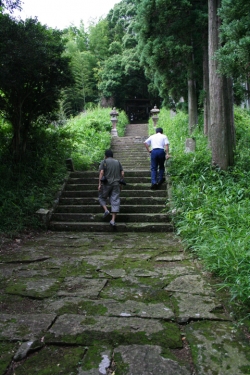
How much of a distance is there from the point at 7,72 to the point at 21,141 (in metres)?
2.72

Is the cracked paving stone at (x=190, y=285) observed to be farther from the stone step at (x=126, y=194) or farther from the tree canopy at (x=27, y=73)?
the tree canopy at (x=27, y=73)

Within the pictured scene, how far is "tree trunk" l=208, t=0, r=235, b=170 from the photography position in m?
7.48

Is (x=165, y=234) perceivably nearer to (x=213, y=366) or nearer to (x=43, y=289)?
(x=43, y=289)

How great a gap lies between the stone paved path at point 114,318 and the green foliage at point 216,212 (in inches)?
10.6

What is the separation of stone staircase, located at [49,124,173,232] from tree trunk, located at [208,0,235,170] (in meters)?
1.64

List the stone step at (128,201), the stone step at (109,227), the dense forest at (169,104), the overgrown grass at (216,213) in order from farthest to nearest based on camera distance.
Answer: the stone step at (128,201) < the stone step at (109,227) < the dense forest at (169,104) < the overgrown grass at (216,213)

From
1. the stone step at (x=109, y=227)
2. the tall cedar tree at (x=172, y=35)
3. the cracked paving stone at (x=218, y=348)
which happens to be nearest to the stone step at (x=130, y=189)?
the stone step at (x=109, y=227)

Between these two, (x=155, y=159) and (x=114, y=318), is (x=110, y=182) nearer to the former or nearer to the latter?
(x=155, y=159)

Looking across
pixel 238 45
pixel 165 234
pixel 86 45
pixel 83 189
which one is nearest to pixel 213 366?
Answer: pixel 165 234

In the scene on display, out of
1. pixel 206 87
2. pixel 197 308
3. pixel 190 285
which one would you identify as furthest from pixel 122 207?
pixel 206 87

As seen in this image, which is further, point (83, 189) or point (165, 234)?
point (83, 189)

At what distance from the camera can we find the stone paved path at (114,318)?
6.86ft

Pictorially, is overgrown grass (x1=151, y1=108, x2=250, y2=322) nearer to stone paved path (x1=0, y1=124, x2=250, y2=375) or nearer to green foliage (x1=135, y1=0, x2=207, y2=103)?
stone paved path (x1=0, y1=124, x2=250, y2=375)

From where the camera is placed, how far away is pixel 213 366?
6.75 ft
